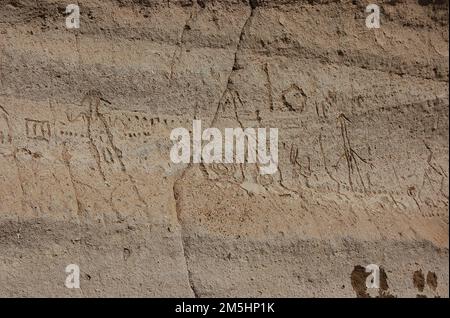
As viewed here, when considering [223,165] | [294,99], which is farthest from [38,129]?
[294,99]

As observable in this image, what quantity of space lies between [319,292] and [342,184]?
276mm

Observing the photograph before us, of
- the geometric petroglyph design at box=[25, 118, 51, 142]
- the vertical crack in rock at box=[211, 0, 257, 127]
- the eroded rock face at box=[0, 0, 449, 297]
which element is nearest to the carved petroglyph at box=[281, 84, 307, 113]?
the eroded rock face at box=[0, 0, 449, 297]

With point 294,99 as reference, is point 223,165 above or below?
below

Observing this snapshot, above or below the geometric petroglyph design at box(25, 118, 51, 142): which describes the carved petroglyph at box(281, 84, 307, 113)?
above

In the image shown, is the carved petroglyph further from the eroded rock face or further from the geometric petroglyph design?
the geometric petroglyph design

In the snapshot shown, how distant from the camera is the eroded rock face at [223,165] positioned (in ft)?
5.70

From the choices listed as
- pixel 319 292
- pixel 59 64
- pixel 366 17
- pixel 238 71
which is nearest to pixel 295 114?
pixel 238 71

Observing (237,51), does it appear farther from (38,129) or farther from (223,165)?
(38,129)

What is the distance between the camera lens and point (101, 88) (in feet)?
5.79

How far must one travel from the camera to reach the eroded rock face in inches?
68.4

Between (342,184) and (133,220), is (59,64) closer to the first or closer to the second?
(133,220)

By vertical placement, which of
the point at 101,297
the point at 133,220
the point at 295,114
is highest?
the point at 295,114

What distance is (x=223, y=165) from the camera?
181cm

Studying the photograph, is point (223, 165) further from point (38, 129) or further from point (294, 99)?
point (38, 129)
